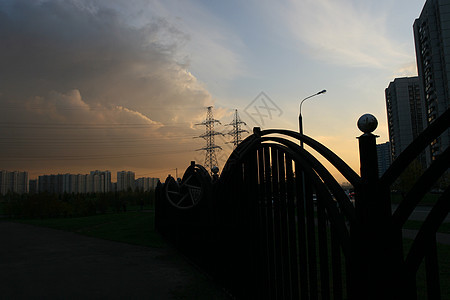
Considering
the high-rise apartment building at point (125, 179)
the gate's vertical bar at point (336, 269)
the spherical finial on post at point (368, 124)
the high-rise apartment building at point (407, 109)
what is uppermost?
the high-rise apartment building at point (407, 109)

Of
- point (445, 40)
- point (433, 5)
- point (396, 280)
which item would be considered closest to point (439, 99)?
point (445, 40)

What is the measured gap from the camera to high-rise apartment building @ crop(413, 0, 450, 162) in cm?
5319

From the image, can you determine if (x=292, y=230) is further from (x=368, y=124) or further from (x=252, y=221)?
(x=368, y=124)

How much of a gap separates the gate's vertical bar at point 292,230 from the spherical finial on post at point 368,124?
1.30 m

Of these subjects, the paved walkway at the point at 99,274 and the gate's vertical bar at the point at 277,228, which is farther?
the paved walkway at the point at 99,274

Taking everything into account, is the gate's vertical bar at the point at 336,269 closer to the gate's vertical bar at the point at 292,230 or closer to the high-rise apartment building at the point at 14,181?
the gate's vertical bar at the point at 292,230

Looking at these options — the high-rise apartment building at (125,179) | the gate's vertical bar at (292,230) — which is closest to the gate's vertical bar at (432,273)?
the gate's vertical bar at (292,230)

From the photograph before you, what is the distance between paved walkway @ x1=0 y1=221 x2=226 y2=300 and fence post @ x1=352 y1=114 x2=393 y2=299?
12.3 feet

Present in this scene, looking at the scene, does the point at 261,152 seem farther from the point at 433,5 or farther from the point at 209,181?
the point at 433,5

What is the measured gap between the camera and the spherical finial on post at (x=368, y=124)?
208 centimetres

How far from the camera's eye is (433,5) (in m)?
56.8

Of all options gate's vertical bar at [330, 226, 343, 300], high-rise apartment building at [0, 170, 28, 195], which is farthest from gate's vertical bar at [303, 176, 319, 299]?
high-rise apartment building at [0, 170, 28, 195]

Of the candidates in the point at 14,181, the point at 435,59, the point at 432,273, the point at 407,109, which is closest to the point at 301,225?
the point at 432,273

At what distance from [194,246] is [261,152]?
4.18m
